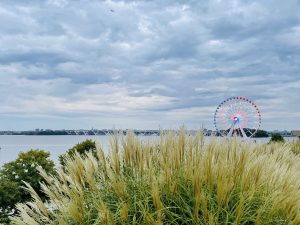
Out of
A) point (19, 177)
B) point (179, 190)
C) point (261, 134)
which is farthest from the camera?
point (261, 134)

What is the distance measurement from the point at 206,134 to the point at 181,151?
25.6 inches

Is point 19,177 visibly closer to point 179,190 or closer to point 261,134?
point 179,190

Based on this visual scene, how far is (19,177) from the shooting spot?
9797mm

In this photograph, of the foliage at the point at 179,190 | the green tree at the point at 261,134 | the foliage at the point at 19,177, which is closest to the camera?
the foliage at the point at 179,190

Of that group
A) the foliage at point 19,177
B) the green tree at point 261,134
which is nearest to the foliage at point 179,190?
the foliage at point 19,177

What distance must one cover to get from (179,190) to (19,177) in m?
6.85

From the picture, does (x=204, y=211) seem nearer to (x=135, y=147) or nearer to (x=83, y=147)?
(x=135, y=147)

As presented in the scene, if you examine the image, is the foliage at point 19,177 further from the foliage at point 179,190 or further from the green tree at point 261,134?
the green tree at point 261,134

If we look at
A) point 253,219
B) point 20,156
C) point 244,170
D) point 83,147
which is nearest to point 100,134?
point 244,170

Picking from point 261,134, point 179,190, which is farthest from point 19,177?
point 261,134

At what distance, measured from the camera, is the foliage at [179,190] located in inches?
140

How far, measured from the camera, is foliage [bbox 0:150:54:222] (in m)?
8.70

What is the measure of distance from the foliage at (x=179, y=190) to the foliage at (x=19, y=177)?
429 cm

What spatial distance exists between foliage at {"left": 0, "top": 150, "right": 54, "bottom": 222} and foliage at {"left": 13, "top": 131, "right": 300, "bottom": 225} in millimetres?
4290
